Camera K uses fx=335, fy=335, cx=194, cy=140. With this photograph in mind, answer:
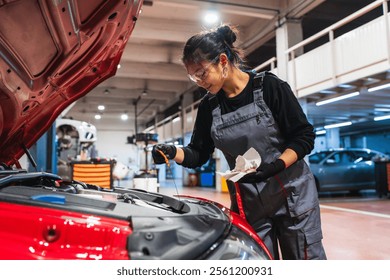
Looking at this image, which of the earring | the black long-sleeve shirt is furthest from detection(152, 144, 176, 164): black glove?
the earring

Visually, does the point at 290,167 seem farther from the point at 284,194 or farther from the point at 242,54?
the point at 242,54

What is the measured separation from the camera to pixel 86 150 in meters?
6.08

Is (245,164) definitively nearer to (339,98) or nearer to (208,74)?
(208,74)

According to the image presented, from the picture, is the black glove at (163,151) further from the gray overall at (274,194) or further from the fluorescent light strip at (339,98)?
the fluorescent light strip at (339,98)

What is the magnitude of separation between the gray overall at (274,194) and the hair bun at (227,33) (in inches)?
7.4

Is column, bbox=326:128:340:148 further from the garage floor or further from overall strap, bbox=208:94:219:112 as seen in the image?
overall strap, bbox=208:94:219:112

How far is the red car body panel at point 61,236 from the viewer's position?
0.80 m

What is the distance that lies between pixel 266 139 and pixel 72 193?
757 mm

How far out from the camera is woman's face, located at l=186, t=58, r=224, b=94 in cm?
132

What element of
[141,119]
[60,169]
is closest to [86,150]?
[60,169]

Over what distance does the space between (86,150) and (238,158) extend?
17.1 ft

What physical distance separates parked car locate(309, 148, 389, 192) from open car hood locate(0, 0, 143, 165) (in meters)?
6.04

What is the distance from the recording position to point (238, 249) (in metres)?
0.94
